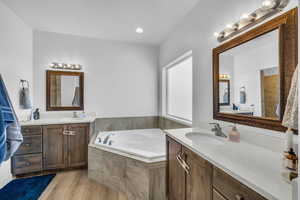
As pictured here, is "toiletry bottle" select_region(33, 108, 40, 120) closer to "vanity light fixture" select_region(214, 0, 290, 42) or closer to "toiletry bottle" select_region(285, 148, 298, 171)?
"vanity light fixture" select_region(214, 0, 290, 42)

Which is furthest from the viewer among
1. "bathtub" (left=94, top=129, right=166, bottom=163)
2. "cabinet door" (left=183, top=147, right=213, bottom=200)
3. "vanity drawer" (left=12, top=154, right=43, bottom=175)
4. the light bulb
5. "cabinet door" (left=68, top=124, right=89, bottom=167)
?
"cabinet door" (left=68, top=124, right=89, bottom=167)

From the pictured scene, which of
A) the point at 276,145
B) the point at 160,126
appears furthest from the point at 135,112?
the point at 276,145

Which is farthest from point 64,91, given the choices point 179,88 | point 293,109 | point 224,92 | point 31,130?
point 293,109

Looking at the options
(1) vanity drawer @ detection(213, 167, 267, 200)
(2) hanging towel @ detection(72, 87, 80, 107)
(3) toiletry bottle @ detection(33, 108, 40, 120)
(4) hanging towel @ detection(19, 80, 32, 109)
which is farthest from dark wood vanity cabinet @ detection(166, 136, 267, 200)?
(3) toiletry bottle @ detection(33, 108, 40, 120)

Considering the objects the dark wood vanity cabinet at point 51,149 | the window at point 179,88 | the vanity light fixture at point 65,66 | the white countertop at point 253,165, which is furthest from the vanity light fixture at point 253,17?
the vanity light fixture at point 65,66

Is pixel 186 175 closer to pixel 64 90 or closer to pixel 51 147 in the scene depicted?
pixel 51 147

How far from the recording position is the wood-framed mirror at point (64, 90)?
2.95 metres

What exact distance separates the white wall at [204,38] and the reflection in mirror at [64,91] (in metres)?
2.36

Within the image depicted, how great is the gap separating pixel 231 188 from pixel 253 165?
0.20 m

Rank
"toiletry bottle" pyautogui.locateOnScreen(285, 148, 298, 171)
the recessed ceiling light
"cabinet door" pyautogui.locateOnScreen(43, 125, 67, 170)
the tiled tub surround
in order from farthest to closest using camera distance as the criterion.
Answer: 1. the tiled tub surround
2. the recessed ceiling light
3. "cabinet door" pyautogui.locateOnScreen(43, 125, 67, 170)
4. "toiletry bottle" pyautogui.locateOnScreen(285, 148, 298, 171)

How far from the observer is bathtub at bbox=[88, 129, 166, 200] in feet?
5.47

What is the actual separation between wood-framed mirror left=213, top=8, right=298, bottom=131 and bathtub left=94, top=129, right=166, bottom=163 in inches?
40.1

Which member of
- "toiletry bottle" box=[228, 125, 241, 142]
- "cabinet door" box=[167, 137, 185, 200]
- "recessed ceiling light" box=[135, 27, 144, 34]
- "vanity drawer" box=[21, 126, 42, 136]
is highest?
"recessed ceiling light" box=[135, 27, 144, 34]

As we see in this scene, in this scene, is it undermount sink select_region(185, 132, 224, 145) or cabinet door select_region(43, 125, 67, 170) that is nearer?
undermount sink select_region(185, 132, 224, 145)
